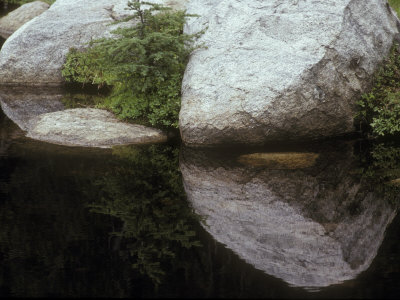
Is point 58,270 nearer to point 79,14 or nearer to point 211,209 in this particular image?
point 211,209

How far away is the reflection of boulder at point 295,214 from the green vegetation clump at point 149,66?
1778 millimetres

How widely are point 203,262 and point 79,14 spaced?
9.79 metres

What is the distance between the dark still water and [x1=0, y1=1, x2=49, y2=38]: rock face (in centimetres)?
1155

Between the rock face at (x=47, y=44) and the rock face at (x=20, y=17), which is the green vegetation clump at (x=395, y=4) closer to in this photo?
the rock face at (x=47, y=44)

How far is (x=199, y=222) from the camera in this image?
5.52m

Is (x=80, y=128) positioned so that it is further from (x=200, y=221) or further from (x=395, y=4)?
(x=395, y=4)

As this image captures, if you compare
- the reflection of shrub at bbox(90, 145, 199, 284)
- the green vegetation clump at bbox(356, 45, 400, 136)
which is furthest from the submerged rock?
the green vegetation clump at bbox(356, 45, 400, 136)

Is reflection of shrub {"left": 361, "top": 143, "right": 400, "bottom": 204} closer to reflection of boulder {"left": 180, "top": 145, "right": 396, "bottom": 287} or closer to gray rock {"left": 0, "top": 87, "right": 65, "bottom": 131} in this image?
reflection of boulder {"left": 180, "top": 145, "right": 396, "bottom": 287}

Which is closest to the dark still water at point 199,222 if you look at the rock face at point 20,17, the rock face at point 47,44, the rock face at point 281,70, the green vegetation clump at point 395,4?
the rock face at point 281,70

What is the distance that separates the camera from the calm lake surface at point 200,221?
4.30 meters

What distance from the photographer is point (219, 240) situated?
5094 mm

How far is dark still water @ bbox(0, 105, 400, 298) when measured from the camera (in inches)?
169

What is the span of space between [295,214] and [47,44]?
883 centimetres

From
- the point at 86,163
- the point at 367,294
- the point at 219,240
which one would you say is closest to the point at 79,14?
the point at 86,163
